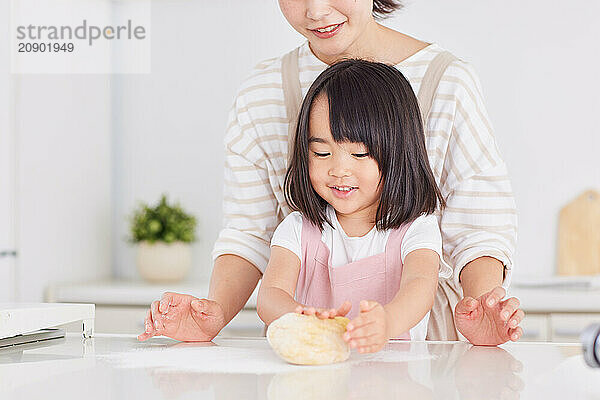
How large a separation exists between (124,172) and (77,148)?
0.31 meters

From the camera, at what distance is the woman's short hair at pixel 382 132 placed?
1.12 meters

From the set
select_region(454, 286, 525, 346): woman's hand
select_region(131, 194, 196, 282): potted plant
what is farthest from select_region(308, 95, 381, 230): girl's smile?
select_region(131, 194, 196, 282): potted plant

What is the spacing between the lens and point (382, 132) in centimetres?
113

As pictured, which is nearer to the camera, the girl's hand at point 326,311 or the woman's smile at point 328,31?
the girl's hand at point 326,311

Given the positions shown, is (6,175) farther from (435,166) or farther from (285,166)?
(435,166)

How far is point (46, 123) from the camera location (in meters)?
2.56

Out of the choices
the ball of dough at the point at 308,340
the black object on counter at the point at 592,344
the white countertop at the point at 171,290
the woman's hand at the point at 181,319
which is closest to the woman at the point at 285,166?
the woman's hand at the point at 181,319

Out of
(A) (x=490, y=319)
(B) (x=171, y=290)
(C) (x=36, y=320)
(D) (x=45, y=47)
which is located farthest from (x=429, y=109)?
(D) (x=45, y=47)

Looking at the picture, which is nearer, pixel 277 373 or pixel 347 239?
pixel 277 373

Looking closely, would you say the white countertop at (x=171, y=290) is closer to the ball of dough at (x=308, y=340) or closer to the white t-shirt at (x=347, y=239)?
the white t-shirt at (x=347, y=239)

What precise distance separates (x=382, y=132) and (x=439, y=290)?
0.30 m

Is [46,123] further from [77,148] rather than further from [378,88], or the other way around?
[378,88]

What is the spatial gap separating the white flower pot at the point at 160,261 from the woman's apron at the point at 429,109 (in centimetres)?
158

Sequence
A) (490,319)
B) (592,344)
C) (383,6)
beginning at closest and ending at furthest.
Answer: (592,344), (490,319), (383,6)
